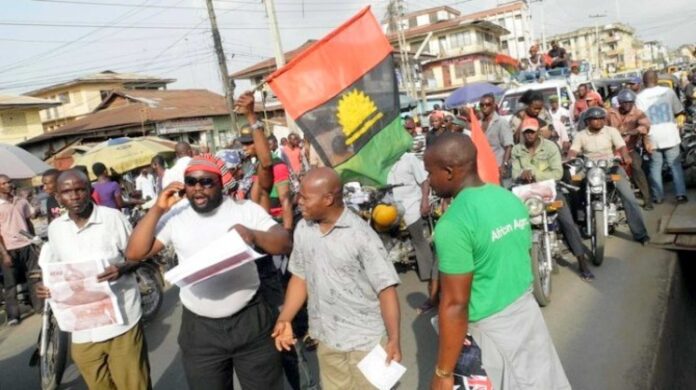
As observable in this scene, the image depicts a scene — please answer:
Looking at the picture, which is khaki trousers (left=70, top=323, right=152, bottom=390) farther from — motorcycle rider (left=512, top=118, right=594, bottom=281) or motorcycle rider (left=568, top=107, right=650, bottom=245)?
motorcycle rider (left=568, top=107, right=650, bottom=245)

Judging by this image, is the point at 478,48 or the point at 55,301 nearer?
the point at 55,301

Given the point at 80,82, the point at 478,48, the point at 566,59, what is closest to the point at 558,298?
the point at 566,59

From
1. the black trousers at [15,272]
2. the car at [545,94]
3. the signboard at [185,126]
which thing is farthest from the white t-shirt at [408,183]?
the signboard at [185,126]

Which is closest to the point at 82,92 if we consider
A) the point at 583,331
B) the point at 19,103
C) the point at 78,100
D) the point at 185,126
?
the point at 78,100

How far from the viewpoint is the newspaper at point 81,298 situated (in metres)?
3.25

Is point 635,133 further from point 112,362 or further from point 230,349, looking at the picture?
point 112,362

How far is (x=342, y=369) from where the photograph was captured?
2.84 m

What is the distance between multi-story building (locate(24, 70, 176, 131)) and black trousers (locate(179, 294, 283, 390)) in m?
43.6

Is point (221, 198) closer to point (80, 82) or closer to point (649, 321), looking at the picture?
point (649, 321)

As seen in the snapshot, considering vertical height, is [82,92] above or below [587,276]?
above

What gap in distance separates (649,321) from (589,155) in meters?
2.79

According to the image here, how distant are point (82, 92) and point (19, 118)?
1516 centimetres

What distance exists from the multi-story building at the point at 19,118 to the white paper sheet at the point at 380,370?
30.1 metres

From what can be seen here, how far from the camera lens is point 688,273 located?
6.51 m
